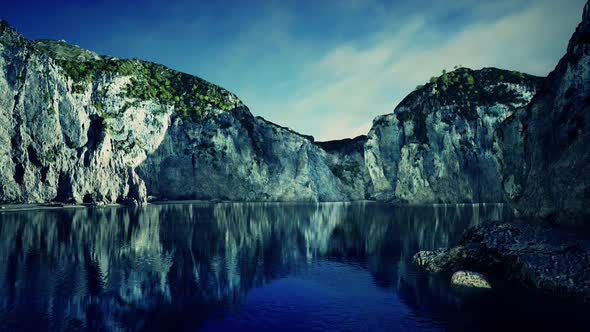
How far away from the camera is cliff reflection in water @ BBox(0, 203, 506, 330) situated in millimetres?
24828

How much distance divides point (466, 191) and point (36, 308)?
148 metres

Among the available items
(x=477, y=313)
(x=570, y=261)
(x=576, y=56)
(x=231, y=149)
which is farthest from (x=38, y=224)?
(x=231, y=149)

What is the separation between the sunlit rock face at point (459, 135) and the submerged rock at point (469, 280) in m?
123

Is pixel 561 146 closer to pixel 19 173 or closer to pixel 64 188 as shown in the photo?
pixel 19 173

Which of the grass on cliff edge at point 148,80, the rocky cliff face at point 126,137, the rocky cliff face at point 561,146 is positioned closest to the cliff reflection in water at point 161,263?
the rocky cliff face at point 561,146

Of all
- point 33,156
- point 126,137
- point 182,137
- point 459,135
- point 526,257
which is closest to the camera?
point 526,257

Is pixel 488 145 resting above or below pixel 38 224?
above

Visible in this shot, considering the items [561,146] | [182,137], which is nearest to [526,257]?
[561,146]

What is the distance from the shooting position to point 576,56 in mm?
38562

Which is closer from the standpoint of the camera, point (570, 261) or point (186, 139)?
point (570, 261)

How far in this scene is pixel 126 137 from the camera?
14950 cm

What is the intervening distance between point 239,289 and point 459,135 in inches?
5610

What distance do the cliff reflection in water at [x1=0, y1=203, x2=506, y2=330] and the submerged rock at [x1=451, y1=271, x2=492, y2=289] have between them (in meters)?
3.56

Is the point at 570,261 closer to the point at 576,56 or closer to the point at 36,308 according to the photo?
the point at 576,56
